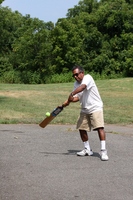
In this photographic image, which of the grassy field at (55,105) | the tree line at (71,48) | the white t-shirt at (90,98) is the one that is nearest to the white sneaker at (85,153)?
the white t-shirt at (90,98)

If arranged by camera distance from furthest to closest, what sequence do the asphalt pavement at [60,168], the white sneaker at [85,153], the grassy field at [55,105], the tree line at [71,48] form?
the tree line at [71,48] → the grassy field at [55,105] → the white sneaker at [85,153] → the asphalt pavement at [60,168]

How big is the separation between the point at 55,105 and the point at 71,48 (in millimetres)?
22565

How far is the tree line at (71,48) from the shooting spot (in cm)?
4084

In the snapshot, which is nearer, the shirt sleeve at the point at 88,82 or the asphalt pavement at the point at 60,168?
the asphalt pavement at the point at 60,168

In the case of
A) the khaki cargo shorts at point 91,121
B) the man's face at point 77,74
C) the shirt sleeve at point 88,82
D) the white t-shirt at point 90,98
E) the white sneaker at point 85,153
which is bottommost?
the white sneaker at point 85,153

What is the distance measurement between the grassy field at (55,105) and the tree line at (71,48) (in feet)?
29.1

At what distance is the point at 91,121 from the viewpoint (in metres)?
8.65

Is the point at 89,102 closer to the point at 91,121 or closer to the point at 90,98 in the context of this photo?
the point at 90,98

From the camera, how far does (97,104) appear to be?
8547 mm

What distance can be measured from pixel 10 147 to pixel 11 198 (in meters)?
3.68

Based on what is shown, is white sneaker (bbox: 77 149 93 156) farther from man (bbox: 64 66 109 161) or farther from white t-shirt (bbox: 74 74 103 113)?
white t-shirt (bbox: 74 74 103 113)

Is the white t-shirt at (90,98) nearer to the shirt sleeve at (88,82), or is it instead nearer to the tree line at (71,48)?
the shirt sleeve at (88,82)

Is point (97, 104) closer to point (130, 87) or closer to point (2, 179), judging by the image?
point (2, 179)

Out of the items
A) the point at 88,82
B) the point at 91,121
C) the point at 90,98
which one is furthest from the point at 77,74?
the point at 91,121
